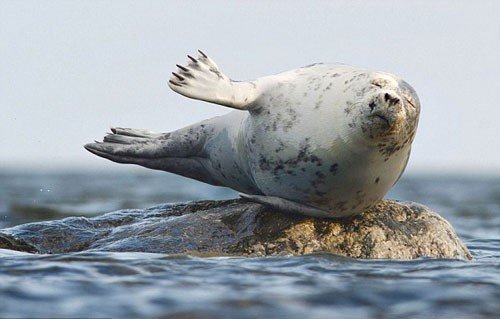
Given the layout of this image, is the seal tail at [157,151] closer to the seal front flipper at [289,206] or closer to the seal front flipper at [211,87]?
the seal front flipper at [211,87]

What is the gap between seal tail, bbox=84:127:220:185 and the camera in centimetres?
770

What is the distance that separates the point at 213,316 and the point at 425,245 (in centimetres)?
288

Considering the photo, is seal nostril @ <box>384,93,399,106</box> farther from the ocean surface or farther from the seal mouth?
the ocean surface

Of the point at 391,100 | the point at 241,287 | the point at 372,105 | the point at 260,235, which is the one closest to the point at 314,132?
the point at 372,105

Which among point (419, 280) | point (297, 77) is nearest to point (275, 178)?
point (297, 77)

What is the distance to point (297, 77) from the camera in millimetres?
6637

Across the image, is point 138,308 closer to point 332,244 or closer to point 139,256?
point 139,256

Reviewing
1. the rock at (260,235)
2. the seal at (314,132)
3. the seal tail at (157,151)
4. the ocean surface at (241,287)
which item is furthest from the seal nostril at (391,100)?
the seal tail at (157,151)

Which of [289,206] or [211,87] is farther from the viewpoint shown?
[211,87]

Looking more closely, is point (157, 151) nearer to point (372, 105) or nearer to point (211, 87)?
point (211, 87)

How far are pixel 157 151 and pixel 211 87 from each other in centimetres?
144

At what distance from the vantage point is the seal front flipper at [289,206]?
635cm

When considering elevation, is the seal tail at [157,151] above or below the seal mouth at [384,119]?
above

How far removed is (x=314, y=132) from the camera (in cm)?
616
